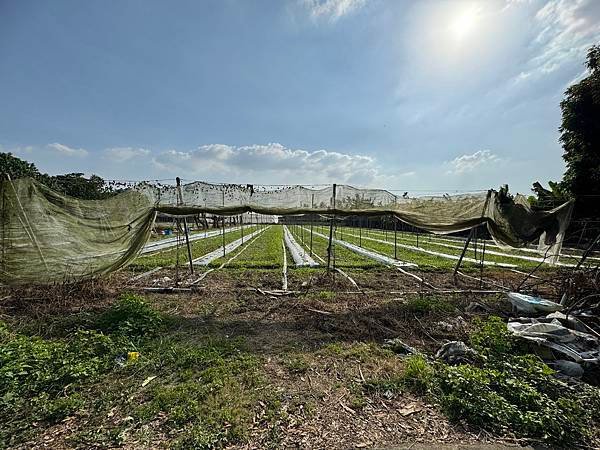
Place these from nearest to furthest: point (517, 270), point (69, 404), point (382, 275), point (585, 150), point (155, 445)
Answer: point (155, 445) < point (69, 404) < point (382, 275) < point (517, 270) < point (585, 150)

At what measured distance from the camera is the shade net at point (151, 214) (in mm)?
5090

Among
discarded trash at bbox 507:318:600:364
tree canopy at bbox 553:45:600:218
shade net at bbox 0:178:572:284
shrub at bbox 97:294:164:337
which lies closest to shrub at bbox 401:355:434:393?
discarded trash at bbox 507:318:600:364

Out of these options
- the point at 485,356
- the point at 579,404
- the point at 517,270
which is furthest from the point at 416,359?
the point at 517,270

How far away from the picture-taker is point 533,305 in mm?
4672

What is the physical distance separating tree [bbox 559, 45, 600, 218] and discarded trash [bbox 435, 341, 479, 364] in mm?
14588

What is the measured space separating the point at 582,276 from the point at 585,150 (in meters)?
14.0

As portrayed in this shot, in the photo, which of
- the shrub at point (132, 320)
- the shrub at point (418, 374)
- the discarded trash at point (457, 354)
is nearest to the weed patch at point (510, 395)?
the shrub at point (418, 374)

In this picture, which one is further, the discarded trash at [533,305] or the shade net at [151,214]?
the shade net at [151,214]

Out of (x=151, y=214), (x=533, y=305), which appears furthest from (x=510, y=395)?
(x=151, y=214)

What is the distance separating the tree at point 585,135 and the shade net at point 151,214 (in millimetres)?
10885

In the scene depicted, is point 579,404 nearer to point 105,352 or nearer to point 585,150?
point 105,352

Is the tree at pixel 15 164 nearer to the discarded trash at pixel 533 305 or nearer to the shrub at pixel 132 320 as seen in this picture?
the shrub at pixel 132 320

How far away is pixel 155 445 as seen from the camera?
2131 mm

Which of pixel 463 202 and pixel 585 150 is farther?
pixel 585 150
